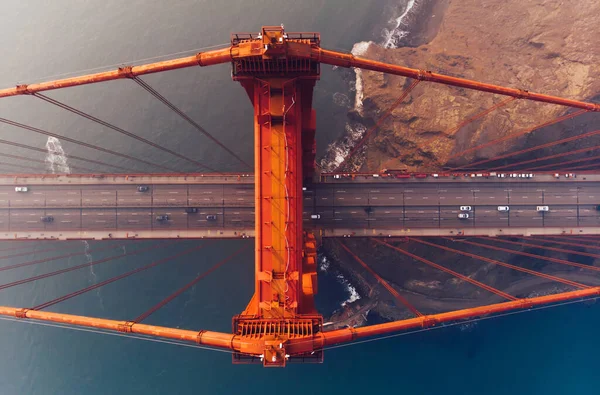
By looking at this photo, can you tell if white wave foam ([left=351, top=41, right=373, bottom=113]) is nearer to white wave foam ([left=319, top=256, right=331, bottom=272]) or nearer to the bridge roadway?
the bridge roadway

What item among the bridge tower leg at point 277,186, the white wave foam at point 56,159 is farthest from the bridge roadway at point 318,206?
the bridge tower leg at point 277,186

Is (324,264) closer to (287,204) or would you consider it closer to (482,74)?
(287,204)

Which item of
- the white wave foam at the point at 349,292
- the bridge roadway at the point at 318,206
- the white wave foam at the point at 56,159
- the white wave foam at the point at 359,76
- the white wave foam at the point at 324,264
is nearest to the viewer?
the bridge roadway at the point at 318,206

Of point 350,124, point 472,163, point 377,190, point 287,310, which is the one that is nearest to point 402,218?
point 377,190

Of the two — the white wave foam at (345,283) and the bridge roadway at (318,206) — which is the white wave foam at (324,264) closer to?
the white wave foam at (345,283)

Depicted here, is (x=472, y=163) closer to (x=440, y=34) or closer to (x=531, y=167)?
(x=531, y=167)

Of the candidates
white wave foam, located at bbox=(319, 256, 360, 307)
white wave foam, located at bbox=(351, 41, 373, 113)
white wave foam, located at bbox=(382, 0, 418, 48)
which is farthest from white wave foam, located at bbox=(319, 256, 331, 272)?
white wave foam, located at bbox=(382, 0, 418, 48)

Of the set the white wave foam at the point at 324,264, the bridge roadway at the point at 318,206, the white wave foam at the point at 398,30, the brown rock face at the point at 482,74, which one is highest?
the white wave foam at the point at 398,30

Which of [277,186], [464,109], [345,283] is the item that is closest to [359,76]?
[464,109]
